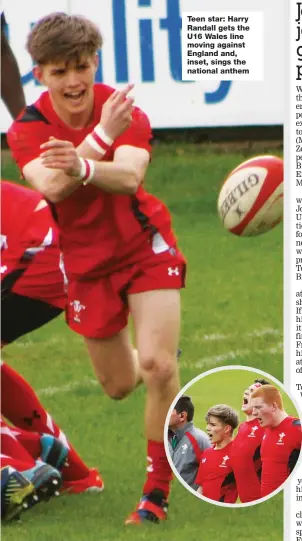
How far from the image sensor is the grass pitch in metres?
4.92

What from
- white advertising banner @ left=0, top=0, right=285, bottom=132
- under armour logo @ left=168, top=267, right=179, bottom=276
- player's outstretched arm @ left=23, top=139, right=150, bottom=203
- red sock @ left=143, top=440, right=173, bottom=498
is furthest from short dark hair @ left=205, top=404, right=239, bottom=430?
white advertising banner @ left=0, top=0, right=285, bottom=132

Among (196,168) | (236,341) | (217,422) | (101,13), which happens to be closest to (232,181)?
(217,422)

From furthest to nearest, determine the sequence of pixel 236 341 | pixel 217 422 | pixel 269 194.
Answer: pixel 236 341
pixel 269 194
pixel 217 422

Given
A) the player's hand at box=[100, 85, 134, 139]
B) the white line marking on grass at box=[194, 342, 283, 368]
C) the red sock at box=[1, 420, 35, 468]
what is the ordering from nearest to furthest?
the player's hand at box=[100, 85, 134, 139] < the red sock at box=[1, 420, 35, 468] < the white line marking on grass at box=[194, 342, 283, 368]

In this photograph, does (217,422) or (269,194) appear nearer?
(217,422)

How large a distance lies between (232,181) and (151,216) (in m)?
0.40

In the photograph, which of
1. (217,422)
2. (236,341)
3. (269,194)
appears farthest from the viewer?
(236,341)

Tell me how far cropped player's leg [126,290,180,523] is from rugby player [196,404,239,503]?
1.31ft

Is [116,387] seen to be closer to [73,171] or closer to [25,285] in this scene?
[25,285]

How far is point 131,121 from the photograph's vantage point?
5082 mm

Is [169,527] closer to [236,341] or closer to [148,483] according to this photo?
[148,483]

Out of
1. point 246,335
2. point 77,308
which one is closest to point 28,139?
point 77,308

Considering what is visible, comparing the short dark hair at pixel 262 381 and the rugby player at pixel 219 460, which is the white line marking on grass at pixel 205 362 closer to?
the rugby player at pixel 219 460

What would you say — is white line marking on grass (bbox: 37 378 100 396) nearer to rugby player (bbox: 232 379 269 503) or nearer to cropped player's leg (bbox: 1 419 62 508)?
cropped player's leg (bbox: 1 419 62 508)
